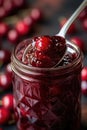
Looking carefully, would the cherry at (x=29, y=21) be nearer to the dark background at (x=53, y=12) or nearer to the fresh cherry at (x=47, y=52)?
the dark background at (x=53, y=12)

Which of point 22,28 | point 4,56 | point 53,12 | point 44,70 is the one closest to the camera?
point 44,70

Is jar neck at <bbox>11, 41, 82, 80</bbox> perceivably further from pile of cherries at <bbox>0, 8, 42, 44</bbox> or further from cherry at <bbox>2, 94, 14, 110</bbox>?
pile of cherries at <bbox>0, 8, 42, 44</bbox>

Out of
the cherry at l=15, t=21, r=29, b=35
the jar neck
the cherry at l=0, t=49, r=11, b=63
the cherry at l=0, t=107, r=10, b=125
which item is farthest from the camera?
the cherry at l=15, t=21, r=29, b=35

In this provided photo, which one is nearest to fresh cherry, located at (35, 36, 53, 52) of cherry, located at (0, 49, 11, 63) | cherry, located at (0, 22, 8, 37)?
cherry, located at (0, 49, 11, 63)

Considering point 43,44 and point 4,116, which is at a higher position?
point 43,44

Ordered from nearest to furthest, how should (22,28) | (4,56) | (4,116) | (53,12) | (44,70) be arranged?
(44,70), (4,116), (4,56), (22,28), (53,12)

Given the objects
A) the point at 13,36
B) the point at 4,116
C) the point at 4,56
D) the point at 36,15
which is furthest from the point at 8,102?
the point at 36,15

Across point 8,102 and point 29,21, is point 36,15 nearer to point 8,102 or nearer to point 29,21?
point 29,21

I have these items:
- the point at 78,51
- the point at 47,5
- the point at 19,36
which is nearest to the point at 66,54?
the point at 78,51

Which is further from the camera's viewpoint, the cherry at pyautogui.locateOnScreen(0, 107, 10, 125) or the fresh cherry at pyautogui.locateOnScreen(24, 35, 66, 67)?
the cherry at pyautogui.locateOnScreen(0, 107, 10, 125)
